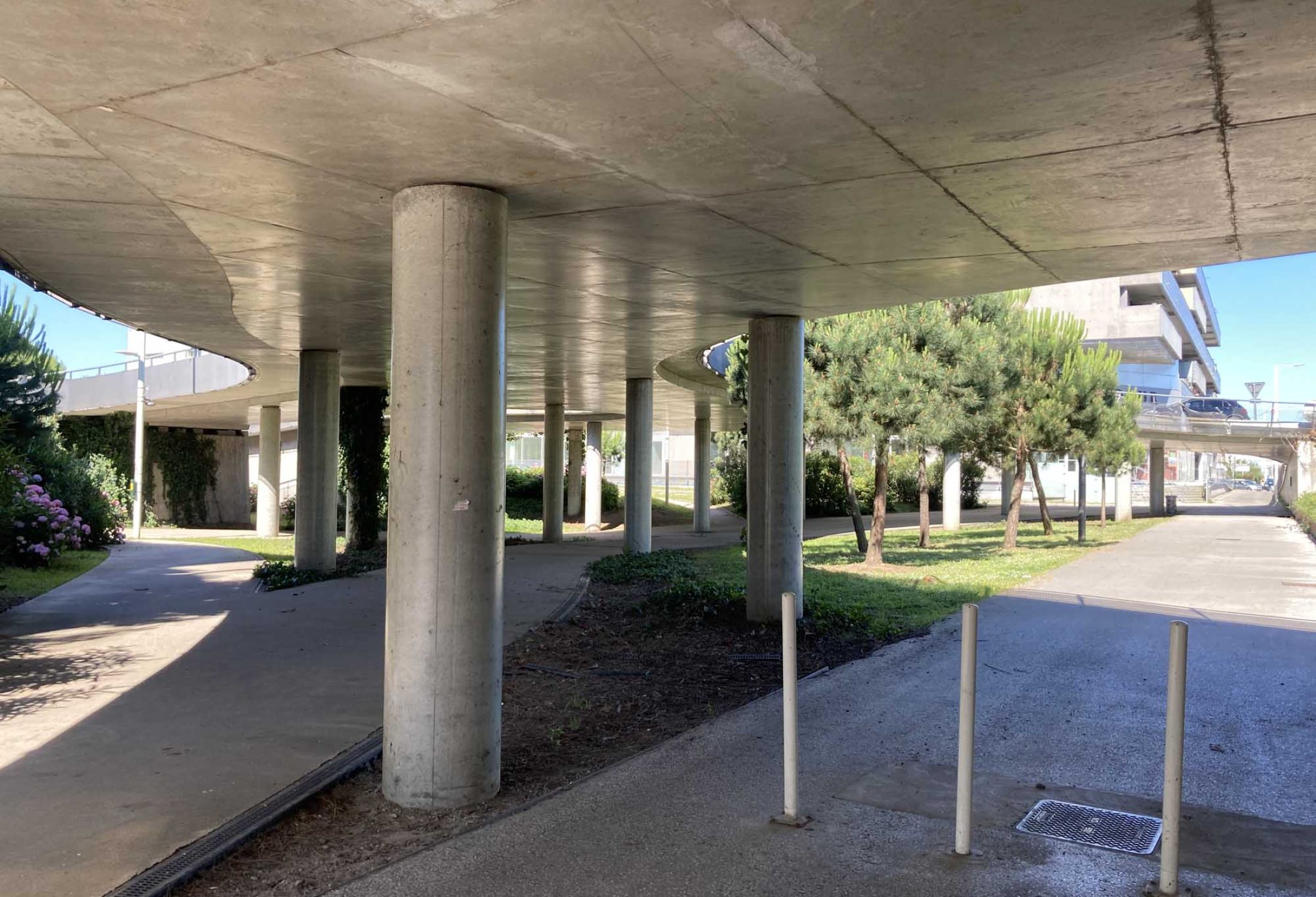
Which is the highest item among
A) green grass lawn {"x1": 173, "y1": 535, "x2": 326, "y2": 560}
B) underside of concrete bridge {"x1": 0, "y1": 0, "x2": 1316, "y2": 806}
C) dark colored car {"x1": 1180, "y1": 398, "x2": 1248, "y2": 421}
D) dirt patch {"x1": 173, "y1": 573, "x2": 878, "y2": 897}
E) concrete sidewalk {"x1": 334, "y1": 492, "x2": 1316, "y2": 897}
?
dark colored car {"x1": 1180, "y1": 398, "x2": 1248, "y2": 421}

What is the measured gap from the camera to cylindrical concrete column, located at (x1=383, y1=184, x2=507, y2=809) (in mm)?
5582

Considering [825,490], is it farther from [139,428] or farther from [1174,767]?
[1174,767]

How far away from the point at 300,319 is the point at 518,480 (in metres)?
32.4

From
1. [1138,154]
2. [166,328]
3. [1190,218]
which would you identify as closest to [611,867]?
[1138,154]

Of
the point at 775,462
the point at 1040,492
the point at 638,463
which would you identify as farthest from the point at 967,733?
the point at 1040,492

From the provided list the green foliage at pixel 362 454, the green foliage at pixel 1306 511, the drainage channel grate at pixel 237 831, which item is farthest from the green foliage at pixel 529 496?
the drainage channel grate at pixel 237 831

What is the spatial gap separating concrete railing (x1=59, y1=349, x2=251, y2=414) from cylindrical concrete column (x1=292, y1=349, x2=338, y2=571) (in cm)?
397

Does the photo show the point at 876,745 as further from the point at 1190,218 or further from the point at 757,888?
the point at 1190,218

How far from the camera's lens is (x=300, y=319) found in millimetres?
12898

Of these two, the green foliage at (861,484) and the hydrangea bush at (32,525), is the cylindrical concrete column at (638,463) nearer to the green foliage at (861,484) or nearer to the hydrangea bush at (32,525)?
the hydrangea bush at (32,525)

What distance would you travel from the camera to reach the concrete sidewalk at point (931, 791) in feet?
14.5

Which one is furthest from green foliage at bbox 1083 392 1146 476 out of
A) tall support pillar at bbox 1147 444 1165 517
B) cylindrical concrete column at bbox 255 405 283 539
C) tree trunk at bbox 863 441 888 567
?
cylindrical concrete column at bbox 255 405 283 539

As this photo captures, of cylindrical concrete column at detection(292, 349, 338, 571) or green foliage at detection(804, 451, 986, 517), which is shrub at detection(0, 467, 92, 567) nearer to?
cylindrical concrete column at detection(292, 349, 338, 571)

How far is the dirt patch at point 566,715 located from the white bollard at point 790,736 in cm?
145
